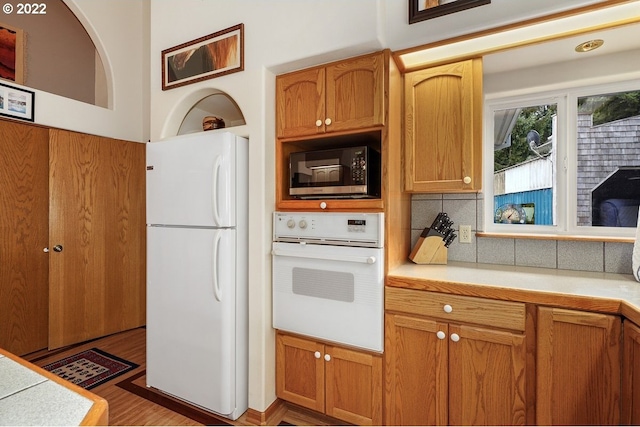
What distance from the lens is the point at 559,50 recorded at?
169 cm

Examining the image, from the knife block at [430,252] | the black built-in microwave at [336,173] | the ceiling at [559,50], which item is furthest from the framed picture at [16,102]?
the ceiling at [559,50]

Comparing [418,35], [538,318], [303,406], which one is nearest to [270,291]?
[303,406]

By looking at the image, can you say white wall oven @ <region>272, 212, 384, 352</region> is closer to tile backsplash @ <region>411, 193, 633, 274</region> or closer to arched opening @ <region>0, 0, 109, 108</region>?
tile backsplash @ <region>411, 193, 633, 274</region>

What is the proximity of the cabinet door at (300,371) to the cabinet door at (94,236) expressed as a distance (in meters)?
2.18

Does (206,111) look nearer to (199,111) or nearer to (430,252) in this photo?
(199,111)

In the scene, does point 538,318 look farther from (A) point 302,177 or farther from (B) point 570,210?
(A) point 302,177

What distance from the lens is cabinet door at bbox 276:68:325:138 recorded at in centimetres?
178

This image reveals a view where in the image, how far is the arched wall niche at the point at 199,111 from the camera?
7.11ft

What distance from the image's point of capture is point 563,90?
1894 mm

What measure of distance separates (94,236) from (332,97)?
2.71 m

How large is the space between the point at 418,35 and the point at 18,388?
197 cm

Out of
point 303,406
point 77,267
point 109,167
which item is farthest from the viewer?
point 109,167

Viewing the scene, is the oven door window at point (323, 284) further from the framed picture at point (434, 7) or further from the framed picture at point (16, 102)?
the framed picture at point (16, 102)

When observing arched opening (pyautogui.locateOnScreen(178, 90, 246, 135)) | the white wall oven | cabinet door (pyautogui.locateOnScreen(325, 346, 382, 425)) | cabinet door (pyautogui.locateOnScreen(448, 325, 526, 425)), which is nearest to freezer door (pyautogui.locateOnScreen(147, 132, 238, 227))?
the white wall oven
